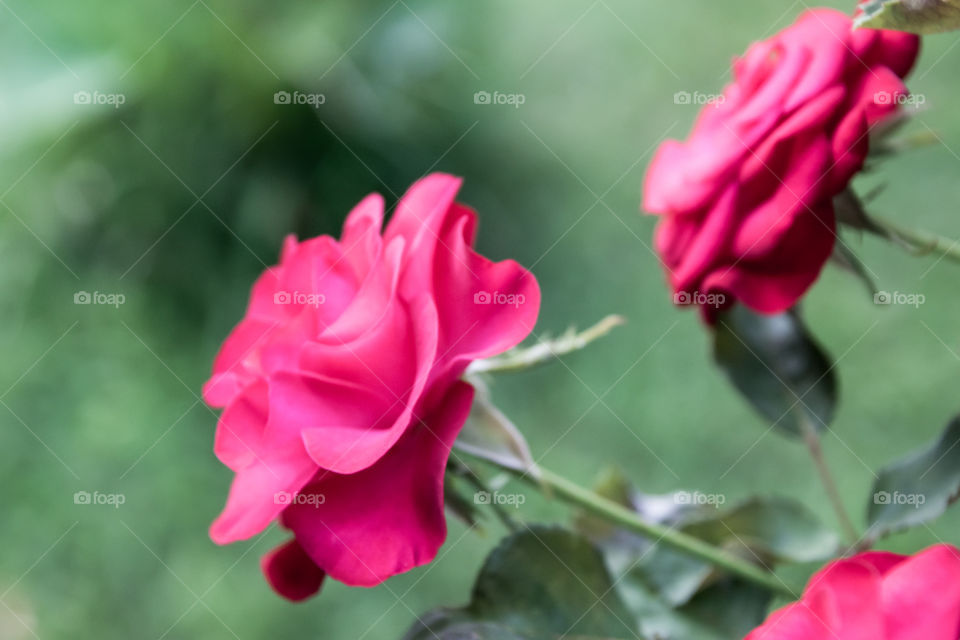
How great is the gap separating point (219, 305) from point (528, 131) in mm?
445

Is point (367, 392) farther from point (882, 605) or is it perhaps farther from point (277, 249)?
point (277, 249)

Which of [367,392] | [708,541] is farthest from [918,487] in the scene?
[367,392]

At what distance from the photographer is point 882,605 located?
196 millimetres

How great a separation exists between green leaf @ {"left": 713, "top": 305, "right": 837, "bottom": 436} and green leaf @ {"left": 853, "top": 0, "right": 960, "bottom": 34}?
0.16m

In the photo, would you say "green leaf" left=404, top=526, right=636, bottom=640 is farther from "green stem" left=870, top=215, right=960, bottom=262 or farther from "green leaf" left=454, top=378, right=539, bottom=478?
"green stem" left=870, top=215, right=960, bottom=262

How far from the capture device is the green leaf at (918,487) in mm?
278

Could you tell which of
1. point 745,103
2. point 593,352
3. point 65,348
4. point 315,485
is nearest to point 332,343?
point 315,485

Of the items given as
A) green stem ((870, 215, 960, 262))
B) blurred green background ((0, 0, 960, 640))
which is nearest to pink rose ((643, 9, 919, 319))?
green stem ((870, 215, 960, 262))

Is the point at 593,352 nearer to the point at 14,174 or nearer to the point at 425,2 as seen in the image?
the point at 425,2

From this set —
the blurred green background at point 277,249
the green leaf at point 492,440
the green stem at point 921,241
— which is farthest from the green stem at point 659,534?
the blurred green background at point 277,249

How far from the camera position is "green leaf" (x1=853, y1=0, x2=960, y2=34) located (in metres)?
0.22

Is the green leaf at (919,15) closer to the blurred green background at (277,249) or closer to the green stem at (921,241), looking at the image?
the green stem at (921,241)

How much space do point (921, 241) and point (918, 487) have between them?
0.27 feet

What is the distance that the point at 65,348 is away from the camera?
1.11 metres
